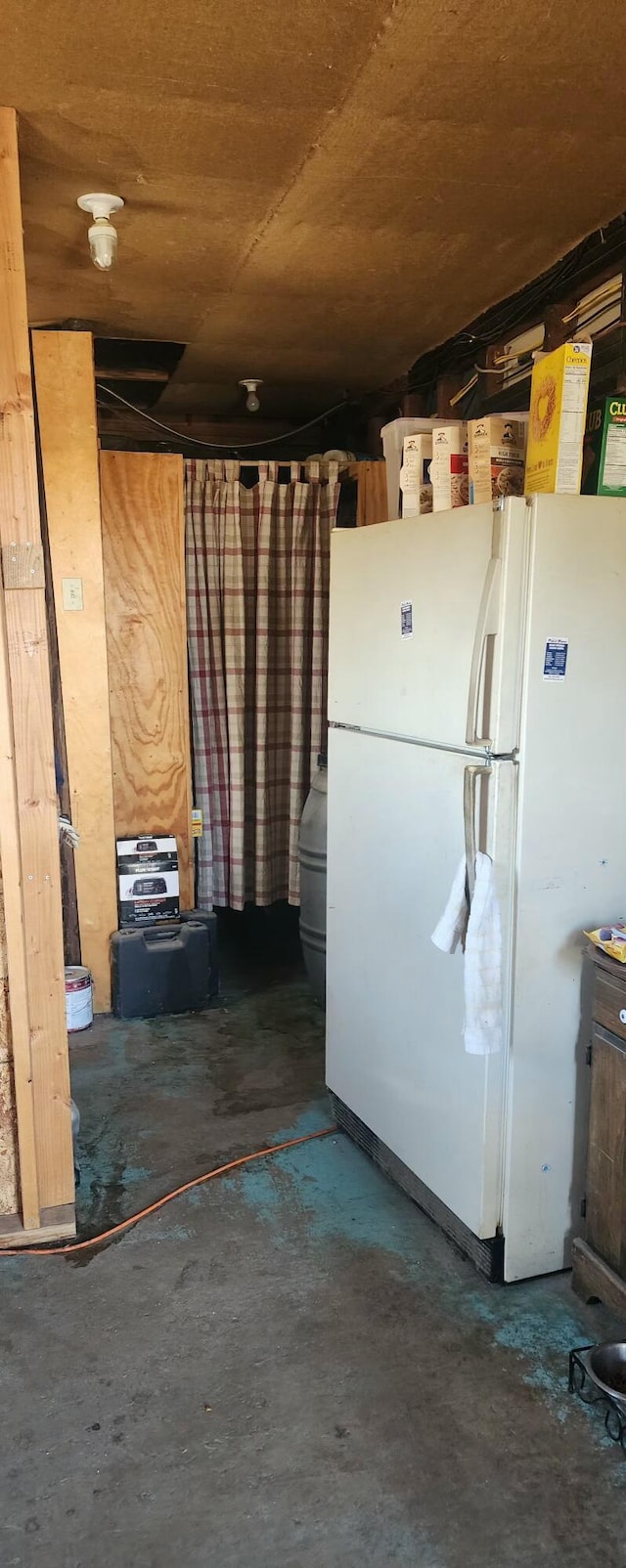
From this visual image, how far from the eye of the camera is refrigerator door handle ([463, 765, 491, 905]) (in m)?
1.89

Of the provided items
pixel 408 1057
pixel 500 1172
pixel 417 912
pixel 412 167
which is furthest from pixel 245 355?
pixel 500 1172

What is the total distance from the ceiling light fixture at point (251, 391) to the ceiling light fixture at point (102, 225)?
171cm

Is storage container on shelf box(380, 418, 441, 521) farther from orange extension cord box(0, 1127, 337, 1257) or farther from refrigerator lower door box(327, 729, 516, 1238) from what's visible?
orange extension cord box(0, 1127, 337, 1257)

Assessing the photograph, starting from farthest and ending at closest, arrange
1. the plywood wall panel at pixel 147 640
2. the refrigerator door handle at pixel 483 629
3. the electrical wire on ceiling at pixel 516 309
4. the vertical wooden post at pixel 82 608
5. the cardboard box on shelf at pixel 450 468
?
the plywood wall panel at pixel 147 640, the vertical wooden post at pixel 82 608, the electrical wire on ceiling at pixel 516 309, the cardboard box on shelf at pixel 450 468, the refrigerator door handle at pixel 483 629

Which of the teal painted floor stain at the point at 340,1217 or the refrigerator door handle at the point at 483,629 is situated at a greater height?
the refrigerator door handle at the point at 483,629

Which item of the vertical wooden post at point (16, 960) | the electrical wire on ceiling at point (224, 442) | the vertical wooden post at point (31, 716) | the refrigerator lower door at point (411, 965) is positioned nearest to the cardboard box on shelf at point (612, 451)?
the refrigerator lower door at point (411, 965)

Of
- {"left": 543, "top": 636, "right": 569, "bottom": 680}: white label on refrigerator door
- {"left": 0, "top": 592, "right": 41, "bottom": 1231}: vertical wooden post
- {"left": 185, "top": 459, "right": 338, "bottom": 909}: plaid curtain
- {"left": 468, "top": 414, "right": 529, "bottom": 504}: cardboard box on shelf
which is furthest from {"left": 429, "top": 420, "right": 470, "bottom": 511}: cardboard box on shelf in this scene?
{"left": 185, "top": 459, "right": 338, "bottom": 909}: plaid curtain

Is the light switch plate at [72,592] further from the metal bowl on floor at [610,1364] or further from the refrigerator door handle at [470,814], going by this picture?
the metal bowl on floor at [610,1364]

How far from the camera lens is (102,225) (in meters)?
2.45

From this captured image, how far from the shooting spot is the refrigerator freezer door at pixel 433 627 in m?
1.85

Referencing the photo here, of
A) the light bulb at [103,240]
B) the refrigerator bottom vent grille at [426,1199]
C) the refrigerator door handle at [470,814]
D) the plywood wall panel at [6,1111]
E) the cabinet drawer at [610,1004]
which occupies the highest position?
the light bulb at [103,240]

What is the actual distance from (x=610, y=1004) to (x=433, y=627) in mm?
834

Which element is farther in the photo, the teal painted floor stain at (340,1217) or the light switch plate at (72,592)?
the light switch plate at (72,592)

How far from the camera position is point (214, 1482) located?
159 cm
